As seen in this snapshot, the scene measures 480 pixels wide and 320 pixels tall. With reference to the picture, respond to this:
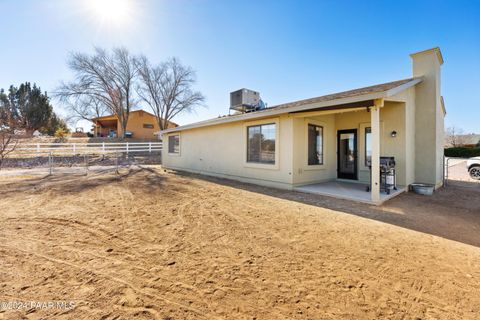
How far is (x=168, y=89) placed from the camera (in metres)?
27.6

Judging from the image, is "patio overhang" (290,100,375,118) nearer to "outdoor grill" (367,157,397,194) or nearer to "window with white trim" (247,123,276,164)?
"window with white trim" (247,123,276,164)

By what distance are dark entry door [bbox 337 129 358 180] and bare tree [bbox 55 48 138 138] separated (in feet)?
78.1

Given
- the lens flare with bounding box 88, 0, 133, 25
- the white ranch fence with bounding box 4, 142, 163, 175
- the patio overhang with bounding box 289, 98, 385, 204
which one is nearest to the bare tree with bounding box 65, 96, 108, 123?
the white ranch fence with bounding box 4, 142, 163, 175

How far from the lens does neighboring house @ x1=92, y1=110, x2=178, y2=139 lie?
2650 cm

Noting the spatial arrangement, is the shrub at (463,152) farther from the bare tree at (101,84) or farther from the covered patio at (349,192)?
the bare tree at (101,84)

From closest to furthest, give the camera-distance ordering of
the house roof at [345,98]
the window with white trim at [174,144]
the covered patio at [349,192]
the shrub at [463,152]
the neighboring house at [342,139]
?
the house roof at [345,98] < the covered patio at [349,192] < the neighboring house at [342,139] < the window with white trim at [174,144] < the shrub at [463,152]

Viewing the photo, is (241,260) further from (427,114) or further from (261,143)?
(427,114)

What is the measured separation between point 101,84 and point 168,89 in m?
7.46

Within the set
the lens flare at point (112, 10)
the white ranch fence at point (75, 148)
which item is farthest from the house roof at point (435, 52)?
the white ranch fence at point (75, 148)

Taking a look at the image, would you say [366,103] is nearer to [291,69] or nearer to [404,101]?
[404,101]

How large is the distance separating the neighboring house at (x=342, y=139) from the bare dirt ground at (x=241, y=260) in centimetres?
212

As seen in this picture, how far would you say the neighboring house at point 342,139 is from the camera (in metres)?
6.40

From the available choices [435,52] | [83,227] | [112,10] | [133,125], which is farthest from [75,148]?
[435,52]

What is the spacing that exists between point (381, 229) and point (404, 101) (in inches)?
192
